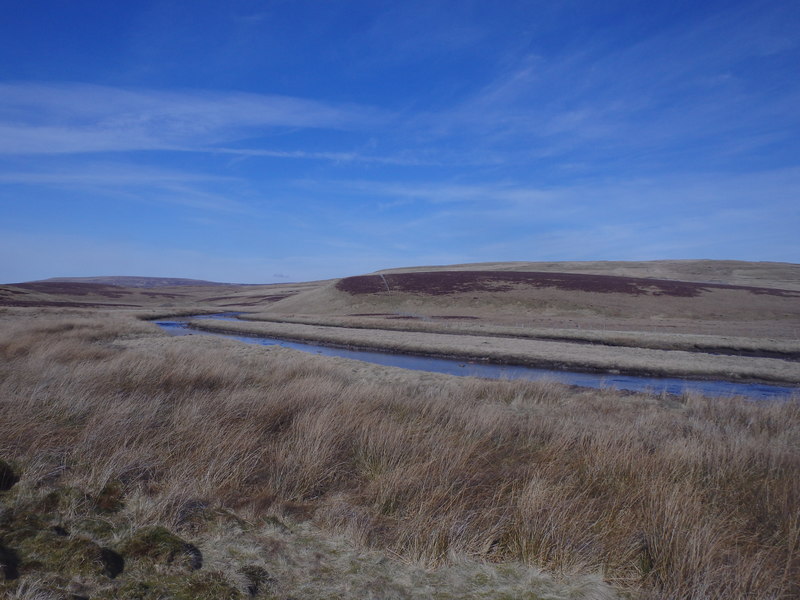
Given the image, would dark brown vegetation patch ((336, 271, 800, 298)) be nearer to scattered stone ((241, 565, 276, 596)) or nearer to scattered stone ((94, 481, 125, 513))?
scattered stone ((94, 481, 125, 513))

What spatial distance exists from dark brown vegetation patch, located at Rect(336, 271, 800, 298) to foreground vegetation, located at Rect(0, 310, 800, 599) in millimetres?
52734

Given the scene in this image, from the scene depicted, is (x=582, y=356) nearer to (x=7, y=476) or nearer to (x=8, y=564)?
(x=7, y=476)

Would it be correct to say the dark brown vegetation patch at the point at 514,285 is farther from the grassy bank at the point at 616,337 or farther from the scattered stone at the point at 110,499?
the scattered stone at the point at 110,499

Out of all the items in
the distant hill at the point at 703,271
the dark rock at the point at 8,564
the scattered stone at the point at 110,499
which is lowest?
the scattered stone at the point at 110,499

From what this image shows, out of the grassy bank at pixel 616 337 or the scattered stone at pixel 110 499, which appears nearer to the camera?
the scattered stone at pixel 110 499

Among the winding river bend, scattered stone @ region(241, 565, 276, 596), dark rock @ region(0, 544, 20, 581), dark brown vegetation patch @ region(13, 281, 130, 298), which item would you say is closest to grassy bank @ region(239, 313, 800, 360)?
the winding river bend

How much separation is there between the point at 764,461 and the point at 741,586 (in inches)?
139

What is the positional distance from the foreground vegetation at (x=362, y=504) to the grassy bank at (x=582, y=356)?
56.0 feet

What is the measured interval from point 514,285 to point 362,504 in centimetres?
5772

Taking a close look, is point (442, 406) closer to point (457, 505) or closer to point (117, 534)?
point (457, 505)

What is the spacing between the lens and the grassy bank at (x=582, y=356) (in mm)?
21422

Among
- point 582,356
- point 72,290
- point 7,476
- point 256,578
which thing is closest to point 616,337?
point 582,356

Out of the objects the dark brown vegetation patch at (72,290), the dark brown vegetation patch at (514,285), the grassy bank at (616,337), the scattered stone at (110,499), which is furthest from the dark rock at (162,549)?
the dark brown vegetation patch at (72,290)

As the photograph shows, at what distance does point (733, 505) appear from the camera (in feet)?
15.4
